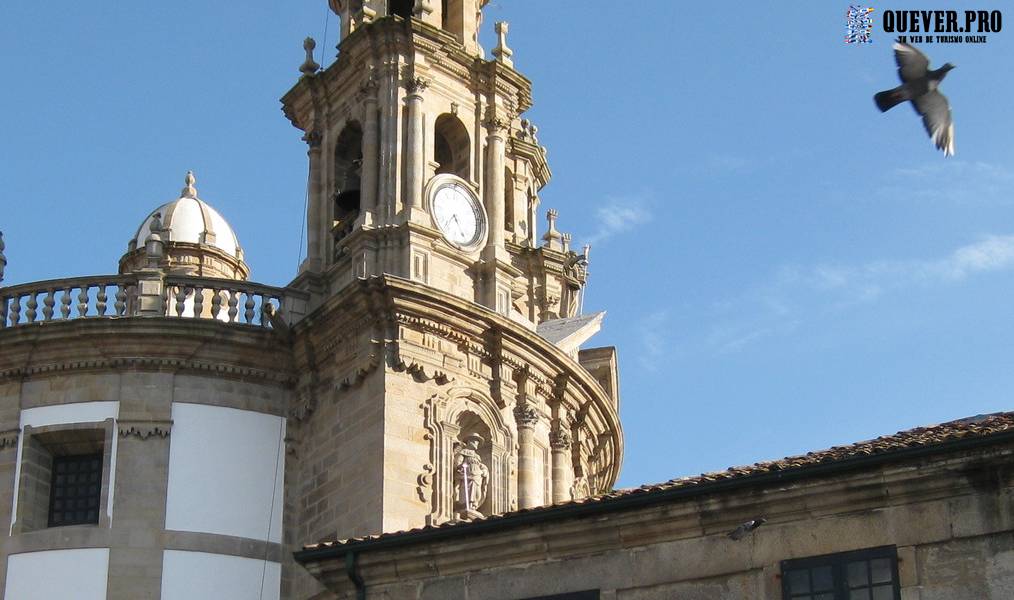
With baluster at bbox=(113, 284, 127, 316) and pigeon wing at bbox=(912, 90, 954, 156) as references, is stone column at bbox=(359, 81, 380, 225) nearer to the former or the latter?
baluster at bbox=(113, 284, 127, 316)

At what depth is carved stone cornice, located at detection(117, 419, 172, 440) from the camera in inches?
1437

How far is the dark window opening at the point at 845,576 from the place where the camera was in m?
21.9

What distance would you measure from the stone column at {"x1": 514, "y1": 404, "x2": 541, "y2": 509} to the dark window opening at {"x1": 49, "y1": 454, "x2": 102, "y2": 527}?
7486 mm

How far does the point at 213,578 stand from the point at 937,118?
17712 millimetres

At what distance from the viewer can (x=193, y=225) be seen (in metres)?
49.1

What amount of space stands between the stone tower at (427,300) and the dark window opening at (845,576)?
42.7 feet

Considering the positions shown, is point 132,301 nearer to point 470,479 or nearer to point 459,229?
point 459,229

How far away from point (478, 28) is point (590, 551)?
853 inches

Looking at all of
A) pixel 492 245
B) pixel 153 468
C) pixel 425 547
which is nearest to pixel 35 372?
pixel 153 468

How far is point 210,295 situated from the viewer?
40312 millimetres

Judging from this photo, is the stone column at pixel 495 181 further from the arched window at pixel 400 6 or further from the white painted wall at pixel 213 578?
the white painted wall at pixel 213 578

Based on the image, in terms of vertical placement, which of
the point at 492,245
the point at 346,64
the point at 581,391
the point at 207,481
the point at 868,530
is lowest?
the point at 868,530

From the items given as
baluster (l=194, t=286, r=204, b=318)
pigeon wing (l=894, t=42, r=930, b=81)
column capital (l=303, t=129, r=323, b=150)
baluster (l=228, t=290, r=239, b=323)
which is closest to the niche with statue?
baluster (l=228, t=290, r=239, b=323)

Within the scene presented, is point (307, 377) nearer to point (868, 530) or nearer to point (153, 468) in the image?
point (153, 468)
